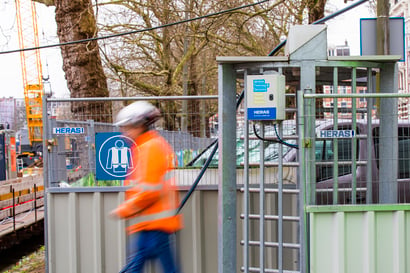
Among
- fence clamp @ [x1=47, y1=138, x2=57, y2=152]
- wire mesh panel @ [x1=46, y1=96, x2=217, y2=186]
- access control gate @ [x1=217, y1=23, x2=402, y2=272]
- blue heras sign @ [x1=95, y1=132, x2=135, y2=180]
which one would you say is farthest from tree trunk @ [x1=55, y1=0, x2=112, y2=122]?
access control gate @ [x1=217, y1=23, x2=402, y2=272]

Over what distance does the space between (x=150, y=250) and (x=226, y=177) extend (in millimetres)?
1186

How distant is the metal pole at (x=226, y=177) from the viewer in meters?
5.20

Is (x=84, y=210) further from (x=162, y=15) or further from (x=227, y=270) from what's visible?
(x=162, y=15)

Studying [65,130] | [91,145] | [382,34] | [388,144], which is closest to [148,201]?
[91,145]

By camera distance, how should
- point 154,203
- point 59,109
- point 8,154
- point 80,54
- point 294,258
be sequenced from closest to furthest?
point 154,203 < point 294,258 < point 59,109 < point 80,54 < point 8,154

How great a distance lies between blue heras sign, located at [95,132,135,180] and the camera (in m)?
6.14

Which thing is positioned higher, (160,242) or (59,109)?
(59,109)

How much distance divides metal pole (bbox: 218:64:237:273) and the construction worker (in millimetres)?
792

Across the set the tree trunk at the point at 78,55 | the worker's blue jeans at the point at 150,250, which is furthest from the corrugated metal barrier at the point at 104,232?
the tree trunk at the point at 78,55

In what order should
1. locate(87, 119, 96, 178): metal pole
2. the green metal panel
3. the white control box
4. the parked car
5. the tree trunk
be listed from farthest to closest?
the tree trunk → locate(87, 119, 96, 178): metal pole → the parked car → the white control box → the green metal panel

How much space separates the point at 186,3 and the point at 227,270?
15.1 m

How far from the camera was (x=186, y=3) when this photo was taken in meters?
18.9

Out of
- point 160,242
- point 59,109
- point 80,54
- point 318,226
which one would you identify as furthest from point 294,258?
point 80,54

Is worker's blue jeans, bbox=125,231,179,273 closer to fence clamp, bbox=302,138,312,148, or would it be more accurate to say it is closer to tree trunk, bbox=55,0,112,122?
fence clamp, bbox=302,138,312,148
